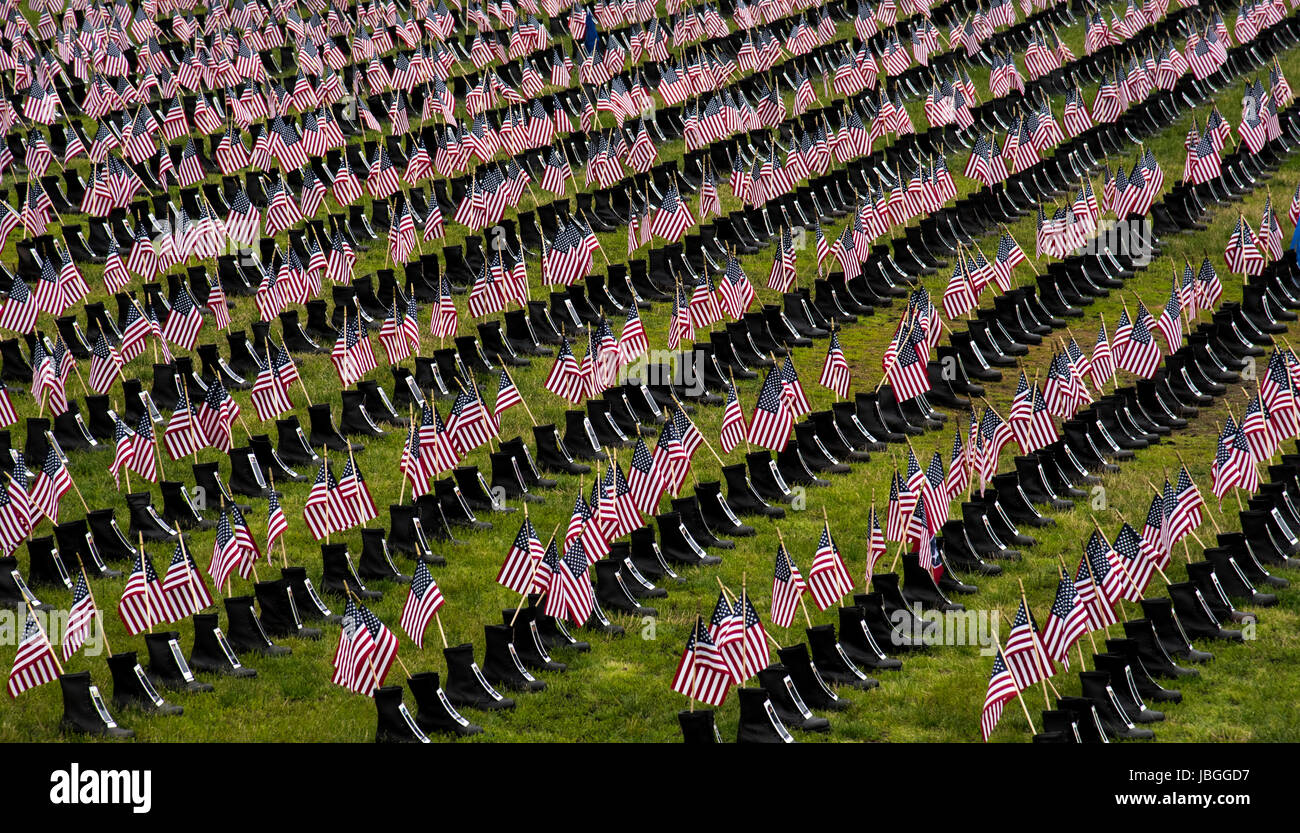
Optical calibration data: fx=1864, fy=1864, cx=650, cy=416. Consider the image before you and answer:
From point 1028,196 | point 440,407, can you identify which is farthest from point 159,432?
point 1028,196

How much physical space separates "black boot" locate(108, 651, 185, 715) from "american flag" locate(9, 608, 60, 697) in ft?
1.97

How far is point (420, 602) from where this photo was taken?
62.6 feet

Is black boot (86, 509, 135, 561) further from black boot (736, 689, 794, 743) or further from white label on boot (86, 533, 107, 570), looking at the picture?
black boot (736, 689, 794, 743)

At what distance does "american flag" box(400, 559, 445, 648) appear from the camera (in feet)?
62.5

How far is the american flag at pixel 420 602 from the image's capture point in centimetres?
1906

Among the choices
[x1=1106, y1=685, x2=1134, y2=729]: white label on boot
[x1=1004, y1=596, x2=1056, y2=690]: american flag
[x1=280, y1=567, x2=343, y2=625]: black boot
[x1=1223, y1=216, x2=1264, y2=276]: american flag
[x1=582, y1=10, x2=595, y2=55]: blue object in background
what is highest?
[x1=582, y1=10, x2=595, y2=55]: blue object in background

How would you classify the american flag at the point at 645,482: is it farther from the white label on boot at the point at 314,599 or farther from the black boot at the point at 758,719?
the black boot at the point at 758,719

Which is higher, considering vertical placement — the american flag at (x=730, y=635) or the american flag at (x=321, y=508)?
the american flag at (x=321, y=508)

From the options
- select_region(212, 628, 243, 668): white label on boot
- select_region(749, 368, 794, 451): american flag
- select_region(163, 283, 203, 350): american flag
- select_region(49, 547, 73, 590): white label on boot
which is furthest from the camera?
select_region(163, 283, 203, 350): american flag

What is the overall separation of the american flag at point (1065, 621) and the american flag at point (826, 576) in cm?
243

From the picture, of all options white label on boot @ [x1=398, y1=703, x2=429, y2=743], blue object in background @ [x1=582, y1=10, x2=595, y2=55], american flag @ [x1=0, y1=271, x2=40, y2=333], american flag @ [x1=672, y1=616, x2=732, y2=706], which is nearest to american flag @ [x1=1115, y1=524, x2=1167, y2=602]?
american flag @ [x1=672, y1=616, x2=732, y2=706]

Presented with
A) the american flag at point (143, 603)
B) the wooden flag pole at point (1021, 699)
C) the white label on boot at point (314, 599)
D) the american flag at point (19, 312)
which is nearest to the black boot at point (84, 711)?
the american flag at point (143, 603)

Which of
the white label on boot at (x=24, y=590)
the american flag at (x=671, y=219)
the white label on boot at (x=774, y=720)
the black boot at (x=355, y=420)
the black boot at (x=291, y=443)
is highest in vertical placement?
the american flag at (x=671, y=219)

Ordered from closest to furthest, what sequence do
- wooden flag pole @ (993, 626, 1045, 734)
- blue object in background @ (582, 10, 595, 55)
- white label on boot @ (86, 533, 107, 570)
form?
wooden flag pole @ (993, 626, 1045, 734) < white label on boot @ (86, 533, 107, 570) < blue object in background @ (582, 10, 595, 55)
